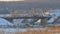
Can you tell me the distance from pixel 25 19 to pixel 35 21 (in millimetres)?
87

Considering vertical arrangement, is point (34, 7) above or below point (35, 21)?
above

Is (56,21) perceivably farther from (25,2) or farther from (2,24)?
(2,24)

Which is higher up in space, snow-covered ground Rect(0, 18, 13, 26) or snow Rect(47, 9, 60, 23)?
snow Rect(47, 9, 60, 23)

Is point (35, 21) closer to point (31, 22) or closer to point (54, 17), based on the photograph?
point (31, 22)

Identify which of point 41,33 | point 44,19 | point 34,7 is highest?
point 34,7

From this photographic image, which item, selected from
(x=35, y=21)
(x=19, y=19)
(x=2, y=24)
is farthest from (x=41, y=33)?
(x=2, y=24)

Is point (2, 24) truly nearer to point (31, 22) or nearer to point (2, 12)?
point (2, 12)

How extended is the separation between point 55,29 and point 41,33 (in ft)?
0.39

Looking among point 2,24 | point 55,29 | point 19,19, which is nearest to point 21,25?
point 19,19

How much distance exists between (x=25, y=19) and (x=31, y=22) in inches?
2.3

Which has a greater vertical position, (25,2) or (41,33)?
(25,2)

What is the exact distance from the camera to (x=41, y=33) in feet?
3.18

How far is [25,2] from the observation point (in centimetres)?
98

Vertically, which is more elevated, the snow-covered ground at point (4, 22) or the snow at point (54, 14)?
the snow at point (54, 14)
